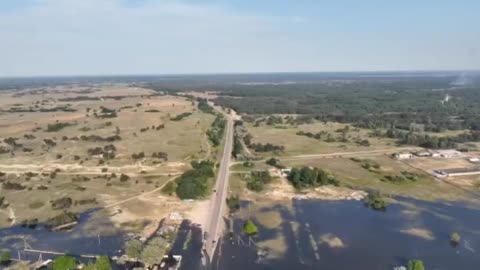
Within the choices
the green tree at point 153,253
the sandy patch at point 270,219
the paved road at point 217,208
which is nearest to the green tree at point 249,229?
the paved road at point 217,208

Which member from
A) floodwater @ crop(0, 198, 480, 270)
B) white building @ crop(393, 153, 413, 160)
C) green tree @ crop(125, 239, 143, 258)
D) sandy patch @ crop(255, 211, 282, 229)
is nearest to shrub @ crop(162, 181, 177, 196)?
floodwater @ crop(0, 198, 480, 270)

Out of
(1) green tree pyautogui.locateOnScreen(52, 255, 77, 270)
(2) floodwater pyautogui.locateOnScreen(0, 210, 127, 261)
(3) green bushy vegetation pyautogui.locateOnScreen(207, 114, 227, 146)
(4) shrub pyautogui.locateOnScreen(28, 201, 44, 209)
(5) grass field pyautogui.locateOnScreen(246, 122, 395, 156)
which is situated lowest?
(2) floodwater pyautogui.locateOnScreen(0, 210, 127, 261)

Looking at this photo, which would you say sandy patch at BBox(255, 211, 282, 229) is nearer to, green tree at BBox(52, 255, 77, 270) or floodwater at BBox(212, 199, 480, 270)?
floodwater at BBox(212, 199, 480, 270)

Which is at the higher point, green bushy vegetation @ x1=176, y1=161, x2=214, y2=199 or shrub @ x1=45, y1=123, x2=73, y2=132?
shrub @ x1=45, y1=123, x2=73, y2=132

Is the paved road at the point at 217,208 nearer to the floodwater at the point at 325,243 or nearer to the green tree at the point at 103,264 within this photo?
the floodwater at the point at 325,243

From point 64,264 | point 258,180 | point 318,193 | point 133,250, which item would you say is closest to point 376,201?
point 318,193

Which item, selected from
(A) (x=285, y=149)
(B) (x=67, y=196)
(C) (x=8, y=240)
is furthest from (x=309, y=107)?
(C) (x=8, y=240)

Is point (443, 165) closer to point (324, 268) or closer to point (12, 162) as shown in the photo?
point (324, 268)
